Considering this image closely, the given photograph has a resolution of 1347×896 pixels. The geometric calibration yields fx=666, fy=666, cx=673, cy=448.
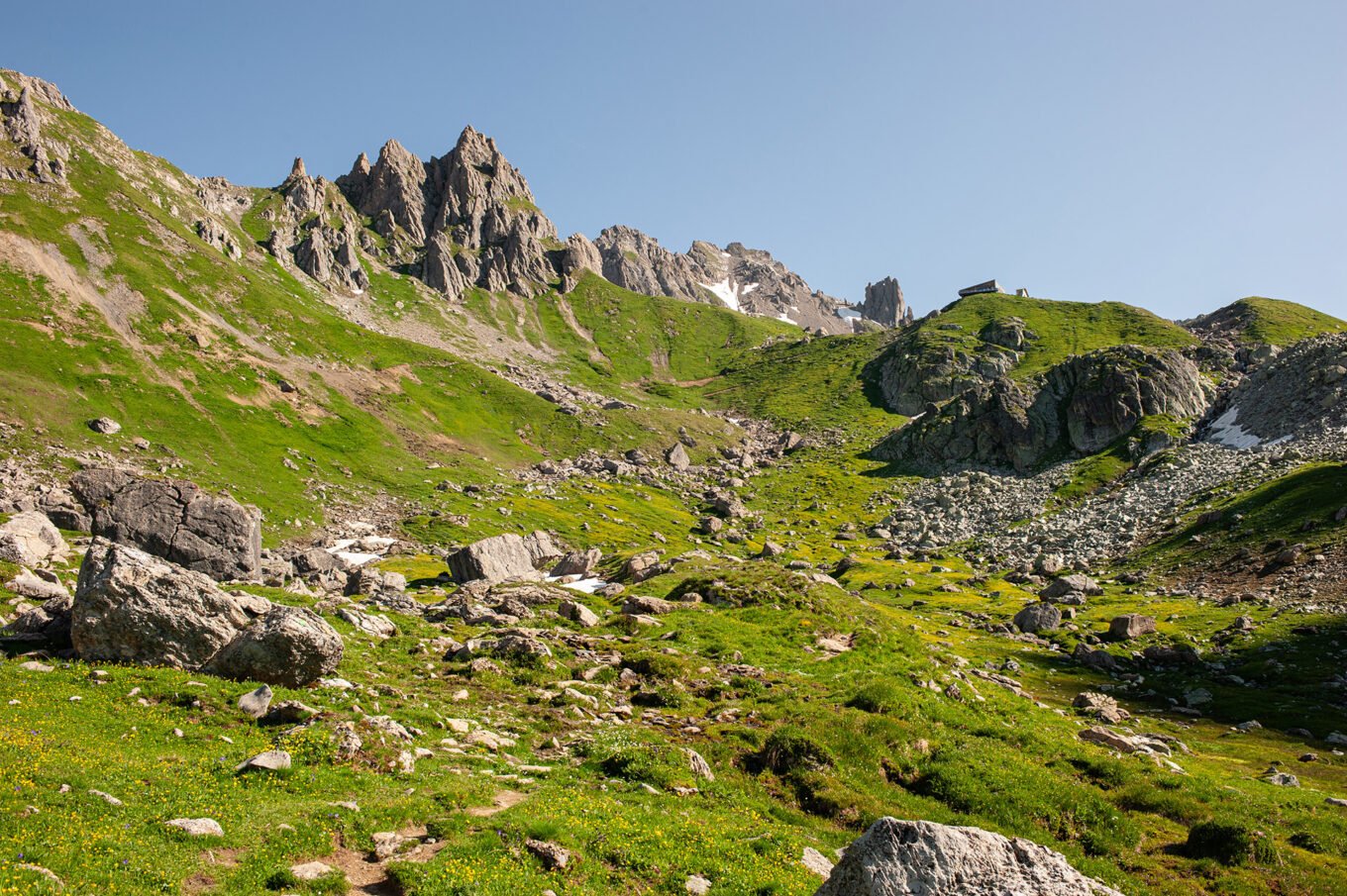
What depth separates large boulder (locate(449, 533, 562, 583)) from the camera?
67250mm

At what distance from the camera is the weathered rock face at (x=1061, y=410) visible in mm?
157750

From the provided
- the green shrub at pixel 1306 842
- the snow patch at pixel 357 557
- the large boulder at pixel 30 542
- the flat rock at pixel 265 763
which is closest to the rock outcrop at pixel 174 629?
the flat rock at pixel 265 763

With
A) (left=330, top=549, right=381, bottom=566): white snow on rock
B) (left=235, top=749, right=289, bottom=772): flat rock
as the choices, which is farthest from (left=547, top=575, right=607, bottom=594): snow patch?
(left=235, top=749, right=289, bottom=772): flat rock

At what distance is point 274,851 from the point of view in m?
13.9

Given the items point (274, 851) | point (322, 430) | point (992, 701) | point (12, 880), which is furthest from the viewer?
point (322, 430)

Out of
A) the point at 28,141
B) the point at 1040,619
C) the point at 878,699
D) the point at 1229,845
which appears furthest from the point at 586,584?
the point at 28,141

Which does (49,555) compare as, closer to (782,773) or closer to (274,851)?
(274,851)

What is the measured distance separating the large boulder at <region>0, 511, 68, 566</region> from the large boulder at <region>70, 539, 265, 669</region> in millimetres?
15799

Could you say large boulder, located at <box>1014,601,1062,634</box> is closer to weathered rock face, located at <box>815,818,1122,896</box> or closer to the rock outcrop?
weathered rock face, located at <box>815,818,1122,896</box>

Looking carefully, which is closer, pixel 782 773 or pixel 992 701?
pixel 782 773

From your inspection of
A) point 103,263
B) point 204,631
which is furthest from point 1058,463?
point 103,263

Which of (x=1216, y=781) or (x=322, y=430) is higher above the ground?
(x=322, y=430)

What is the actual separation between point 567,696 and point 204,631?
13.7m

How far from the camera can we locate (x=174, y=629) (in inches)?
926
